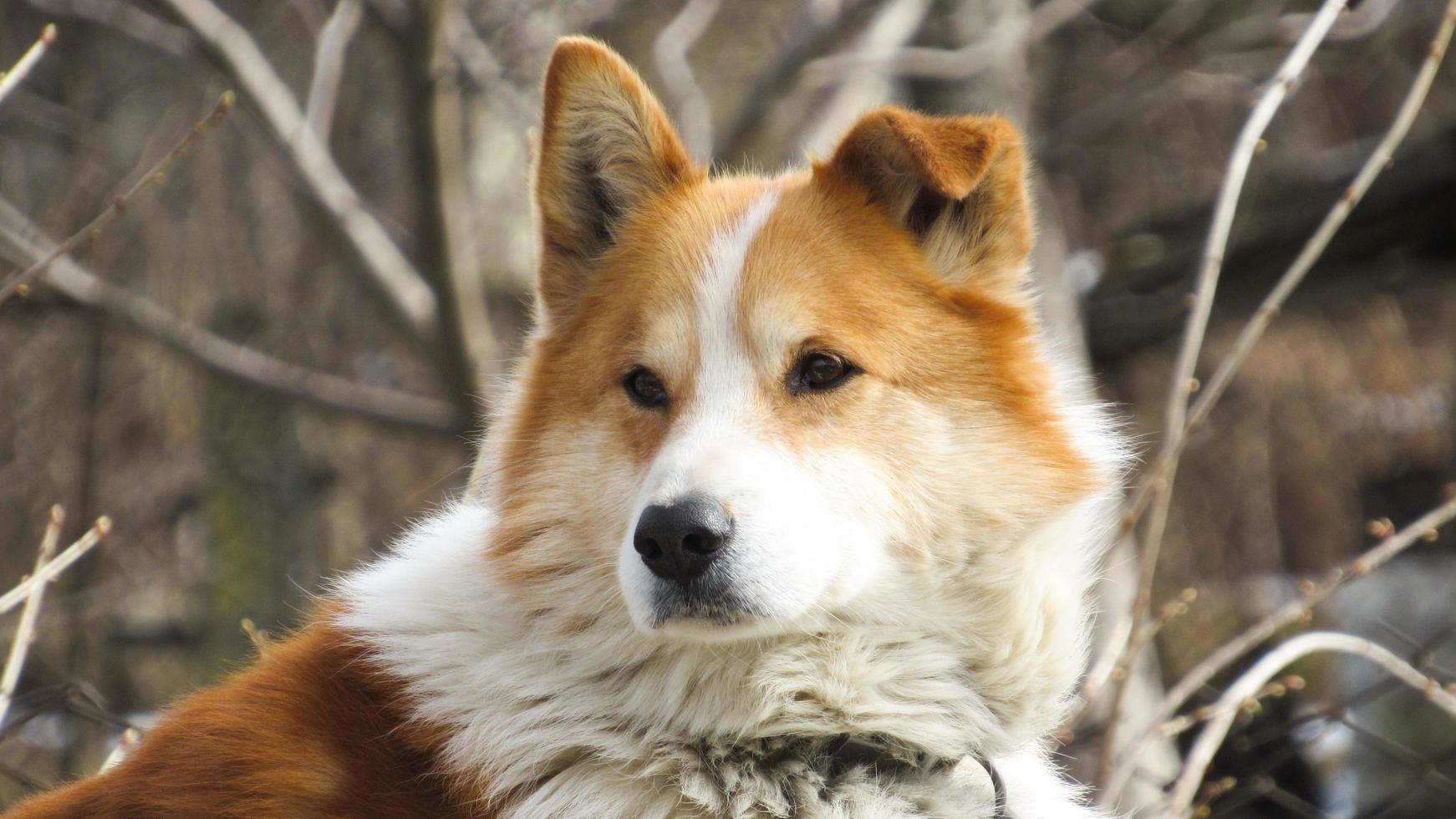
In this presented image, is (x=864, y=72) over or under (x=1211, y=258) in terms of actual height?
over

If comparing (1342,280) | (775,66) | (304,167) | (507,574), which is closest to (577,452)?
(507,574)

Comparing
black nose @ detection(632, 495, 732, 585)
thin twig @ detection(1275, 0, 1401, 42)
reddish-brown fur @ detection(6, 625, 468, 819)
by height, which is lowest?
reddish-brown fur @ detection(6, 625, 468, 819)

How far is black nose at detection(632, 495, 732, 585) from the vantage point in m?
2.47

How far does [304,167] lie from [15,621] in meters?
4.99

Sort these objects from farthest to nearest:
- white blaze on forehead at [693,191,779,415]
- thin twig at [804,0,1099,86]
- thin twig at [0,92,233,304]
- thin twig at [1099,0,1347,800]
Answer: thin twig at [804,0,1099,86]
thin twig at [1099,0,1347,800]
white blaze on forehead at [693,191,779,415]
thin twig at [0,92,233,304]

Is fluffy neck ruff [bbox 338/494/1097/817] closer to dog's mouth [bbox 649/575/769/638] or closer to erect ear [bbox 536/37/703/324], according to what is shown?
dog's mouth [bbox 649/575/769/638]

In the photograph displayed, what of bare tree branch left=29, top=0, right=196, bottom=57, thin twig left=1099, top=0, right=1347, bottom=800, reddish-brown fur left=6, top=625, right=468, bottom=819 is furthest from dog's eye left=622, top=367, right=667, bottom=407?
bare tree branch left=29, top=0, right=196, bottom=57

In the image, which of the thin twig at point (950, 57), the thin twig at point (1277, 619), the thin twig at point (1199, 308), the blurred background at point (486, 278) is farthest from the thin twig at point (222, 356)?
the thin twig at point (1277, 619)

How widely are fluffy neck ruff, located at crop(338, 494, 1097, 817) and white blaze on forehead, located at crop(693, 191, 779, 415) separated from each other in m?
0.50

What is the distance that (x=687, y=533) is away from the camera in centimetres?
246

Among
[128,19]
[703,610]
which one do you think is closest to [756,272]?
[703,610]

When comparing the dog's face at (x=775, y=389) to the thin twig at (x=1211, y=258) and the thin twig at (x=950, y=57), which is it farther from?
the thin twig at (x=950, y=57)

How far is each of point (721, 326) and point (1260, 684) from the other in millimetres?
1970

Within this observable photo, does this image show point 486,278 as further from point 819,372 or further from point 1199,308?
point 819,372
